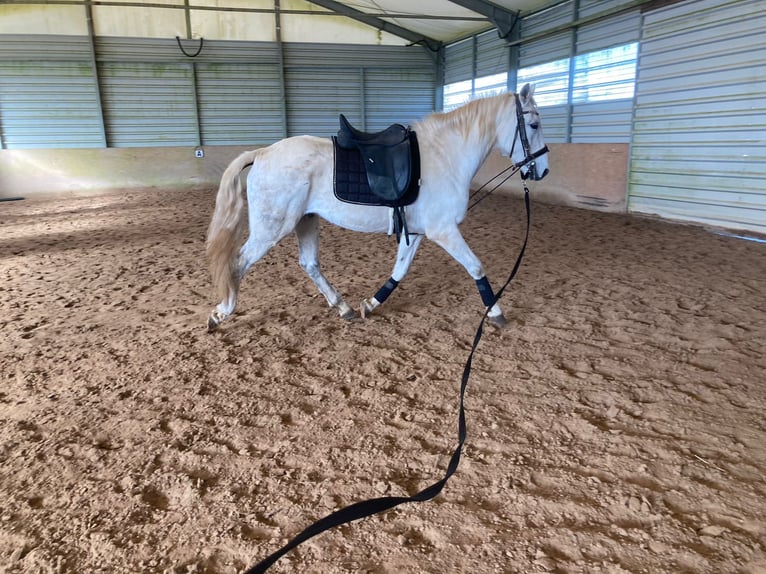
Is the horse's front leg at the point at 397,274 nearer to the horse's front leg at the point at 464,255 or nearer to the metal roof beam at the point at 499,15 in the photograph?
the horse's front leg at the point at 464,255

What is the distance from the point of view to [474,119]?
3518 millimetres

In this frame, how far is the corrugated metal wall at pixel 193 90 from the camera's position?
1252cm

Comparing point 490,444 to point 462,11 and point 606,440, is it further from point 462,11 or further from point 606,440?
point 462,11

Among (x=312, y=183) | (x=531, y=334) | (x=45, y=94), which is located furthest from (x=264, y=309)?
(x=45, y=94)

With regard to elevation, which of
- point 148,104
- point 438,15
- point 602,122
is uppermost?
point 438,15

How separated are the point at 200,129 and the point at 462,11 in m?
7.48

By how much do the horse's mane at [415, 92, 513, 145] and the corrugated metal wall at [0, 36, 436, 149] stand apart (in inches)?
458

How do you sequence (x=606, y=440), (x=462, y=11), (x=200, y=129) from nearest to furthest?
(x=606, y=440) → (x=462, y=11) → (x=200, y=129)

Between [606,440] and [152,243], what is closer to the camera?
[606,440]

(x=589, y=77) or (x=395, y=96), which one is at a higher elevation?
(x=395, y=96)

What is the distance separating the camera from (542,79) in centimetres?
1052

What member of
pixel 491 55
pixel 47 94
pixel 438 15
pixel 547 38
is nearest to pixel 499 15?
pixel 547 38

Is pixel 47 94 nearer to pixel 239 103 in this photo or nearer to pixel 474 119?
pixel 239 103

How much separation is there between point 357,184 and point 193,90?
1217 cm
